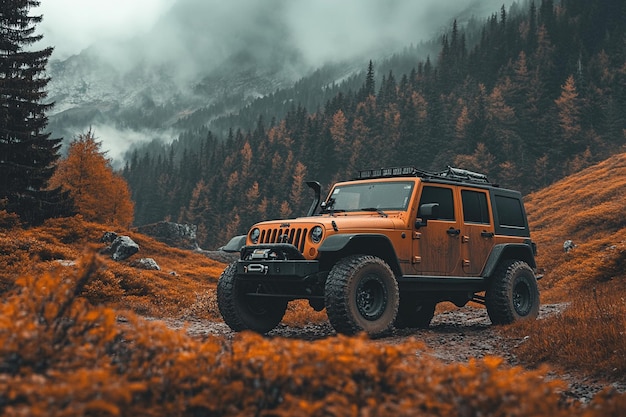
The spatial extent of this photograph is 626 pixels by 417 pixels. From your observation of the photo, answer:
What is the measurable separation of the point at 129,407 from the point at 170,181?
132545mm

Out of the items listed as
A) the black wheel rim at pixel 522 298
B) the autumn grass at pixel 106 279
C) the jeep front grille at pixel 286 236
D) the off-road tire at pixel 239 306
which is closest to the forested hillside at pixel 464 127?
the autumn grass at pixel 106 279

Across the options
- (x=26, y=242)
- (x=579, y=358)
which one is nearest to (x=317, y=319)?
(x=579, y=358)

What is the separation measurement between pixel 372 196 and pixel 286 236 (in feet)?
6.72

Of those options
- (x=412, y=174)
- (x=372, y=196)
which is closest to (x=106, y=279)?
(x=372, y=196)

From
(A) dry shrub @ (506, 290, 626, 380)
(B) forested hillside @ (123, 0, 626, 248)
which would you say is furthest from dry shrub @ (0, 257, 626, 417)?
(B) forested hillside @ (123, 0, 626, 248)

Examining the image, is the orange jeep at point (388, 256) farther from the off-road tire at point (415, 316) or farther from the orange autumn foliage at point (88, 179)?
the orange autumn foliage at point (88, 179)

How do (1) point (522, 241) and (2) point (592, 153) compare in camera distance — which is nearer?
(1) point (522, 241)

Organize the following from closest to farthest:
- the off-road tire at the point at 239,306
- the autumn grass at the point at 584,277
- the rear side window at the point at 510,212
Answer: the autumn grass at the point at 584,277 → the off-road tire at the point at 239,306 → the rear side window at the point at 510,212

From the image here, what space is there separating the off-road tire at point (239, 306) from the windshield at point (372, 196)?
82.4 inches

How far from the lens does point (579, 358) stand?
6.41 meters

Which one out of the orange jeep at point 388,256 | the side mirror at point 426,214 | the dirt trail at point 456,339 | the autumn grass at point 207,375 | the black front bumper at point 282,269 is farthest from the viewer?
the side mirror at point 426,214

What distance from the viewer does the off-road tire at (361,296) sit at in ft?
23.8

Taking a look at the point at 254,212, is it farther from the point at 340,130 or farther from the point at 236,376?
the point at 236,376

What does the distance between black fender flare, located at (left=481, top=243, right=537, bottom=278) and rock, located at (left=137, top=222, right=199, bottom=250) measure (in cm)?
3873
